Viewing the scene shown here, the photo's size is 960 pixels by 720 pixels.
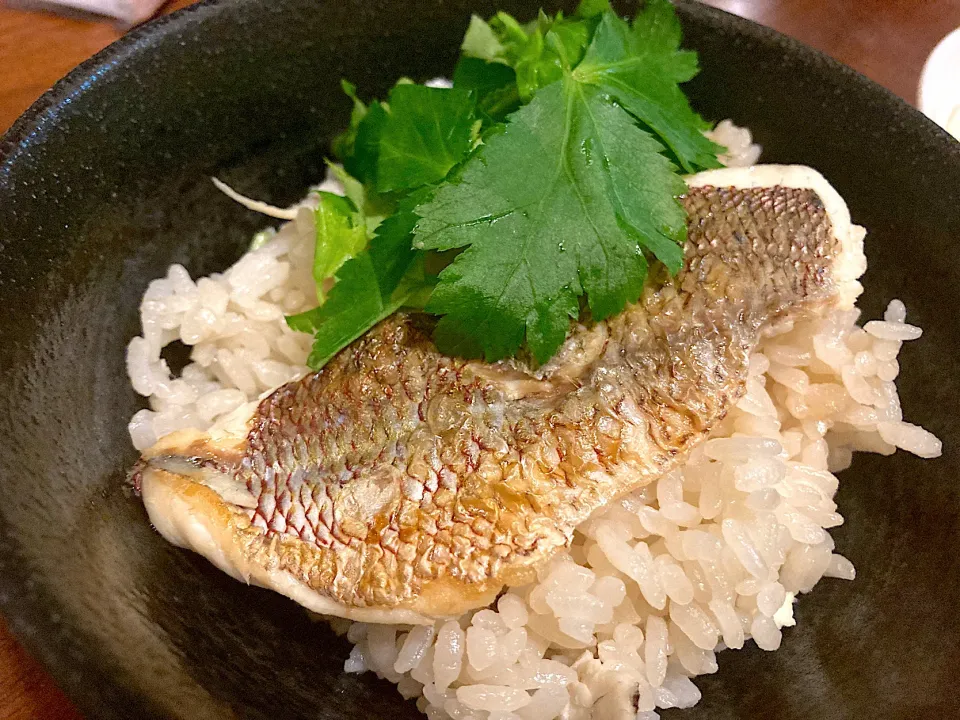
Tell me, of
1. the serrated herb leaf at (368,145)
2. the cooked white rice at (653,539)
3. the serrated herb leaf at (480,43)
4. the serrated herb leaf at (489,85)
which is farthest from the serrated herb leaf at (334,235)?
the serrated herb leaf at (480,43)

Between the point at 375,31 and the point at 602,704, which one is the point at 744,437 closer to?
the point at 602,704

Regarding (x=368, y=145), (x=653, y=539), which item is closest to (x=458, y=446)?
(x=653, y=539)

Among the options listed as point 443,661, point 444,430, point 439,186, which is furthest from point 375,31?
point 443,661

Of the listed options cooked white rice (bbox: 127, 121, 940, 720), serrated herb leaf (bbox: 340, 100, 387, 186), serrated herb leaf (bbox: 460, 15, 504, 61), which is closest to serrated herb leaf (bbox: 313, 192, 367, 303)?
serrated herb leaf (bbox: 340, 100, 387, 186)

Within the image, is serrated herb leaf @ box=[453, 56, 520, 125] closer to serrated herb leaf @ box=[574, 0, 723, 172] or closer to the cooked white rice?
serrated herb leaf @ box=[574, 0, 723, 172]

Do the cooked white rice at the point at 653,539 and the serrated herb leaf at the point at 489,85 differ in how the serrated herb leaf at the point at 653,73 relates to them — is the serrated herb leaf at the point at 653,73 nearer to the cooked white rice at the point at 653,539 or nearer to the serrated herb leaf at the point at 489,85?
the serrated herb leaf at the point at 489,85

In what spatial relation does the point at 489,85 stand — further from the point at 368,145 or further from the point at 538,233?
the point at 538,233
